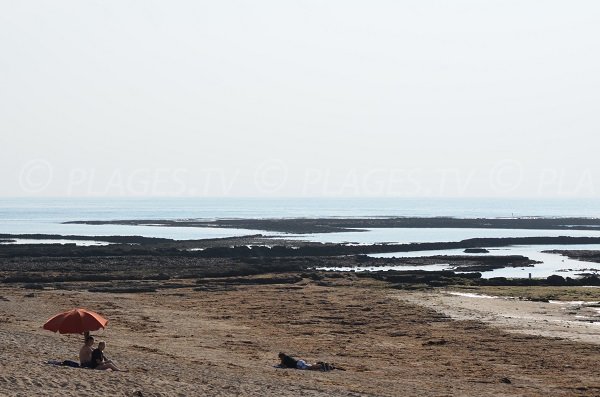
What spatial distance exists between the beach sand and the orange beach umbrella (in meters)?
0.98

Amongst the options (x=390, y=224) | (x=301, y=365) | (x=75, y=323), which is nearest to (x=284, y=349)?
(x=301, y=365)

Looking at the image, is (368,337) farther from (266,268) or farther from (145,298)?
(266,268)

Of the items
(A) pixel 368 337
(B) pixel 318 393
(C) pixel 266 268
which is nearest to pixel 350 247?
(C) pixel 266 268

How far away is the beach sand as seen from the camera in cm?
2139

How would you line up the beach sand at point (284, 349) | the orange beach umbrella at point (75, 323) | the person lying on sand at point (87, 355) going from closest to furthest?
the beach sand at point (284, 349)
the person lying on sand at point (87, 355)
the orange beach umbrella at point (75, 323)

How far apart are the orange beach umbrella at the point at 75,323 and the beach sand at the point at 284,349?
0.98 m

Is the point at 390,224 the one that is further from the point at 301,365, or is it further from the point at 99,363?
the point at 99,363

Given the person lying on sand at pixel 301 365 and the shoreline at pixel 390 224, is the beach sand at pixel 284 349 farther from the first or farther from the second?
the shoreline at pixel 390 224

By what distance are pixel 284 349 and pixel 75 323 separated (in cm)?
860

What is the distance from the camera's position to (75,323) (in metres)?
22.9

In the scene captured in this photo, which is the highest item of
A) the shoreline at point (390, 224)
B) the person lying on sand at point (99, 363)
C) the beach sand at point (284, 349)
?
the shoreline at point (390, 224)

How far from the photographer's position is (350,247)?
293 feet

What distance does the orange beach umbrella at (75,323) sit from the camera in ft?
75.1

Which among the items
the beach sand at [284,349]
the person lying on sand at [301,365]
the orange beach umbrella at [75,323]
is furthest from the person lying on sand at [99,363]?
the person lying on sand at [301,365]
